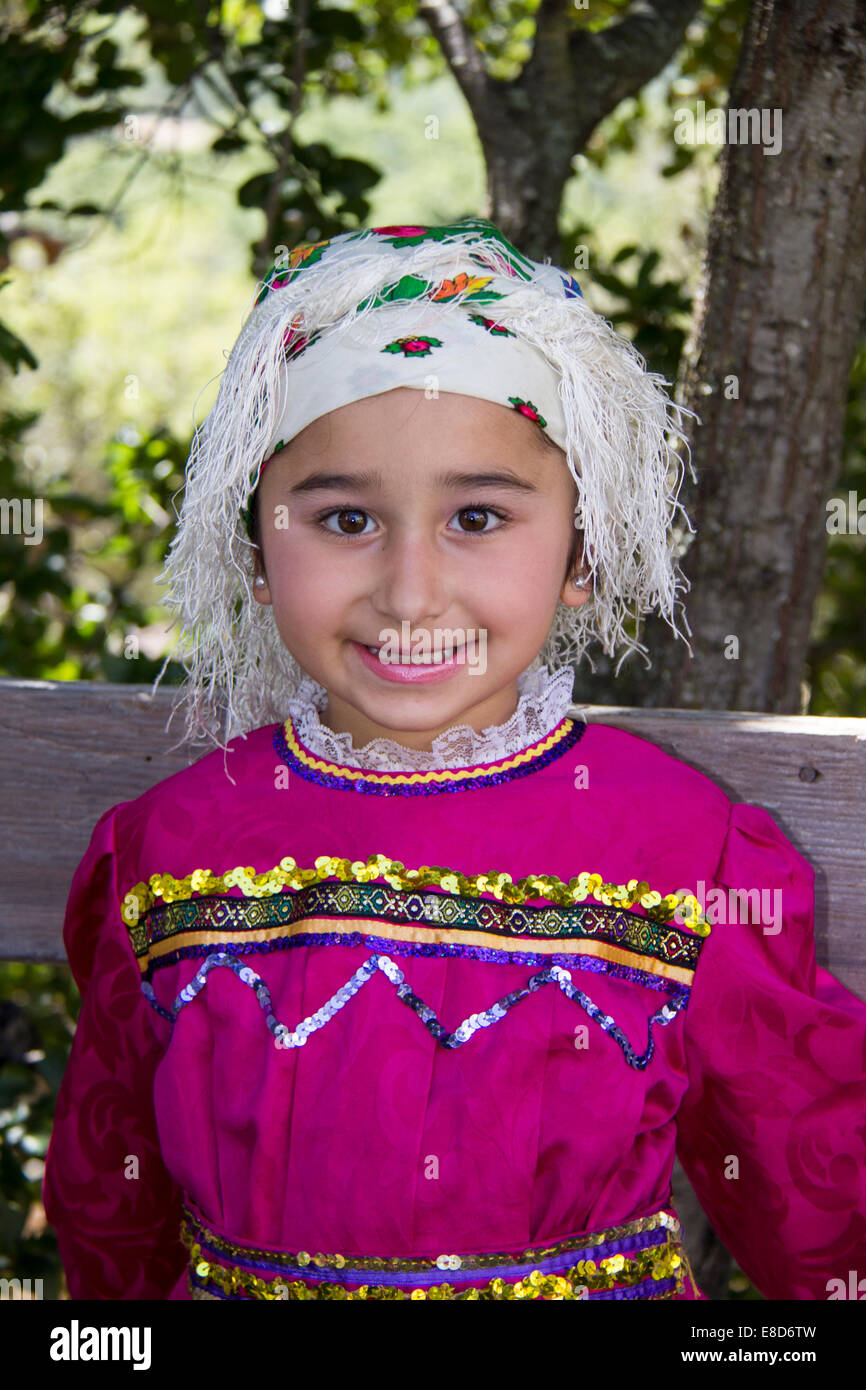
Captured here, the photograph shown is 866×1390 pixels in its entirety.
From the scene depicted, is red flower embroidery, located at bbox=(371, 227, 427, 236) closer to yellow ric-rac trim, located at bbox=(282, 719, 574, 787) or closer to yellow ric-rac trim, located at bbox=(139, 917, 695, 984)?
yellow ric-rac trim, located at bbox=(282, 719, 574, 787)

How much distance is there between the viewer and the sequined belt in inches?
53.9

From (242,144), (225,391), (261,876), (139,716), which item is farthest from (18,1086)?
(242,144)

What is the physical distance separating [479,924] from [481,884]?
0.04 meters

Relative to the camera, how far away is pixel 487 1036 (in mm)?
1416

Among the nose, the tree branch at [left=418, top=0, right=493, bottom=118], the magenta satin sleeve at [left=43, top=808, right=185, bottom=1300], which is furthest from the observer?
the tree branch at [left=418, top=0, right=493, bottom=118]

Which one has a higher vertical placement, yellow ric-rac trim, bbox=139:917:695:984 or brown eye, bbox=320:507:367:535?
brown eye, bbox=320:507:367:535

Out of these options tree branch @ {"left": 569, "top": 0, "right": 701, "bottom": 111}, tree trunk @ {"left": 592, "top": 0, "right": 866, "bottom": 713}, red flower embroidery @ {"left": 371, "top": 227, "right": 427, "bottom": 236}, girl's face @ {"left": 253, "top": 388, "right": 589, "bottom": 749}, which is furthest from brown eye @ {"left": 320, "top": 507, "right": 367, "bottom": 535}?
tree branch @ {"left": 569, "top": 0, "right": 701, "bottom": 111}

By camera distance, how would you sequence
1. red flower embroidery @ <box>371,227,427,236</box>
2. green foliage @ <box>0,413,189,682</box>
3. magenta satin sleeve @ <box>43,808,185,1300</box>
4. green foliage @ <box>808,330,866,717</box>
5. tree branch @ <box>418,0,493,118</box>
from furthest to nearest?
green foliage @ <box>808,330,866,717</box> < green foliage @ <box>0,413,189,682</box> < tree branch @ <box>418,0,493,118</box> < magenta satin sleeve @ <box>43,808,185,1300</box> < red flower embroidery @ <box>371,227,427,236</box>

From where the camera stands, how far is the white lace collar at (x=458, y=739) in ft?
4.99

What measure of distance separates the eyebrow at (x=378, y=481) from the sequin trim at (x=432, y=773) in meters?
0.31

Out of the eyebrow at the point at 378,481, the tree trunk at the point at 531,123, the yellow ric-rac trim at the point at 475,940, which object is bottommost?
the yellow ric-rac trim at the point at 475,940

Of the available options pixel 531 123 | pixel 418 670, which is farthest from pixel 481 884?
pixel 531 123

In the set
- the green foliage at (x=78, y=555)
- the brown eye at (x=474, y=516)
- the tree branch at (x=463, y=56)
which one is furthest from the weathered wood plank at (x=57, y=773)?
the tree branch at (x=463, y=56)

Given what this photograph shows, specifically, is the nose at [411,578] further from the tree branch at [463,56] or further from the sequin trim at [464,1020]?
the tree branch at [463,56]
